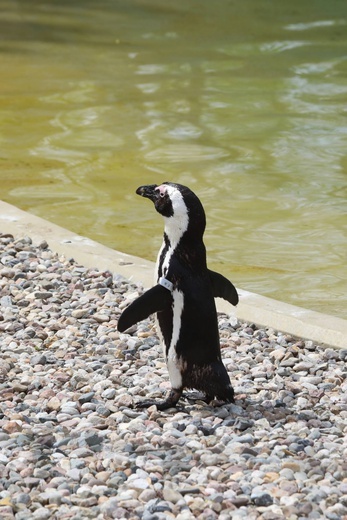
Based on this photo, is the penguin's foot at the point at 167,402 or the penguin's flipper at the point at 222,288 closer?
the penguin's foot at the point at 167,402

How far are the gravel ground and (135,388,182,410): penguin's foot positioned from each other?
27mm

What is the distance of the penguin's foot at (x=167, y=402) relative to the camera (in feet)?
12.5

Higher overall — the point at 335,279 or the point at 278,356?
the point at 278,356

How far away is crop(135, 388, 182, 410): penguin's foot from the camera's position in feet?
12.5

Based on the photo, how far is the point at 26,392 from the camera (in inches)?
157

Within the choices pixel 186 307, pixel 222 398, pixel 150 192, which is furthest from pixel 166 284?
pixel 222 398

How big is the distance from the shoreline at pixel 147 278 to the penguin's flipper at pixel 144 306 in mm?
974

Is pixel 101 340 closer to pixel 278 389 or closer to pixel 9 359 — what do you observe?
pixel 9 359

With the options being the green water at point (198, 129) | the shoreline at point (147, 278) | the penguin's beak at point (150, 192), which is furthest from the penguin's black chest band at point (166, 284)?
the green water at point (198, 129)

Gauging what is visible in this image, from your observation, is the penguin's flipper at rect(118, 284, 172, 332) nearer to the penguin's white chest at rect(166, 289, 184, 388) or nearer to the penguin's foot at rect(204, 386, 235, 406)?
the penguin's white chest at rect(166, 289, 184, 388)

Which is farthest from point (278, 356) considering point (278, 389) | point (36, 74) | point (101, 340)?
point (36, 74)

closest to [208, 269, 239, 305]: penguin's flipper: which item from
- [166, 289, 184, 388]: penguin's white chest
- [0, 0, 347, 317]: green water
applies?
[166, 289, 184, 388]: penguin's white chest

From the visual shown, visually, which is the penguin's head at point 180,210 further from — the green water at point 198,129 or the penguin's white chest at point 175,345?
the green water at point 198,129

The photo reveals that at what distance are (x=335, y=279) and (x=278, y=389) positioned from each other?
217cm
